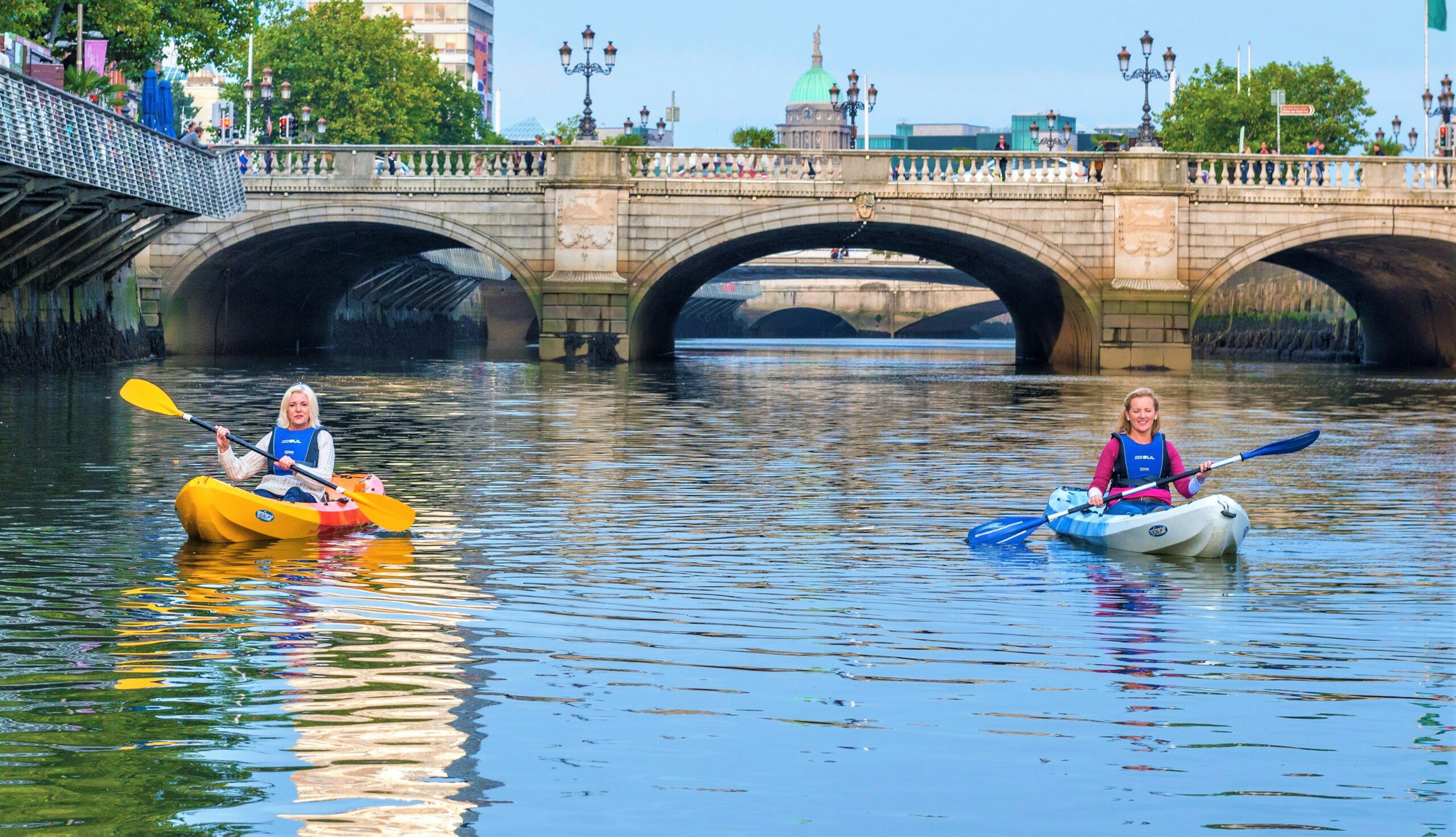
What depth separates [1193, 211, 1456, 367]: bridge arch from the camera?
43.8 m

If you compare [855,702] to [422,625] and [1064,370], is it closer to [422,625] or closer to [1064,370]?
[422,625]

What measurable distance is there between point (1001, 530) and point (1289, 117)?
72009 mm

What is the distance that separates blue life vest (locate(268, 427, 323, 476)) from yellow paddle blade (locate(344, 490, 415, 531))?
0.44 m

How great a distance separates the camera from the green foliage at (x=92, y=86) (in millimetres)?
36750

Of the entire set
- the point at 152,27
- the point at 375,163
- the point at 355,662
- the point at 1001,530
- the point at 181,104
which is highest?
the point at 181,104

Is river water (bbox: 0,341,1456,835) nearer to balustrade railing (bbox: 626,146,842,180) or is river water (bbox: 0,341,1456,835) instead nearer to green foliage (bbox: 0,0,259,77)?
green foliage (bbox: 0,0,259,77)

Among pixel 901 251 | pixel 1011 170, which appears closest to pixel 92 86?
pixel 1011 170

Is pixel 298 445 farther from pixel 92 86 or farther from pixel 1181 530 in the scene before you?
pixel 92 86

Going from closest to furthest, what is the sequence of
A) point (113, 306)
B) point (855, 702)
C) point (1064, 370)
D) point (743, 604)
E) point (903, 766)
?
point (903, 766) → point (855, 702) → point (743, 604) → point (113, 306) → point (1064, 370)

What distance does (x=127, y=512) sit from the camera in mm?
14148

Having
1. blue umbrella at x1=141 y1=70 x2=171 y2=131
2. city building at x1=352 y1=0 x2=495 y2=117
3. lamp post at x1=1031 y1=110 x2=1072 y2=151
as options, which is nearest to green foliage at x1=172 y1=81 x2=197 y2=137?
city building at x1=352 y1=0 x2=495 y2=117

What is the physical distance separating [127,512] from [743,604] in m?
6.10

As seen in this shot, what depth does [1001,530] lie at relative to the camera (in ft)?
41.9

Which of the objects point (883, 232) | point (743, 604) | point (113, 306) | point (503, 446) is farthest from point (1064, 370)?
point (743, 604)
